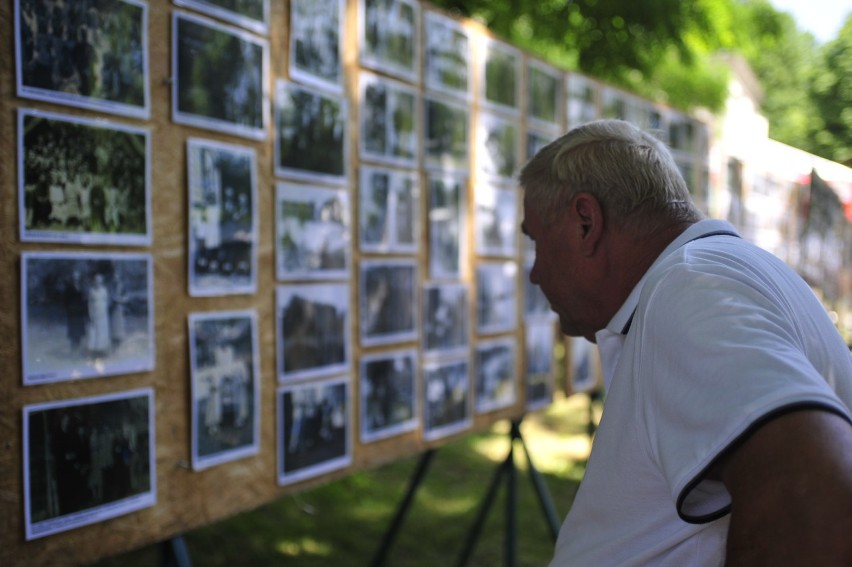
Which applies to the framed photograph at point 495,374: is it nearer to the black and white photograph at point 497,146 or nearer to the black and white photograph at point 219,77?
the black and white photograph at point 497,146

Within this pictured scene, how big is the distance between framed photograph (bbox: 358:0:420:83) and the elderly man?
1060mm

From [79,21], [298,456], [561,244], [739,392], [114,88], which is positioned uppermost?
[79,21]

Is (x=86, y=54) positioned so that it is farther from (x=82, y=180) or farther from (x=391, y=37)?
(x=391, y=37)

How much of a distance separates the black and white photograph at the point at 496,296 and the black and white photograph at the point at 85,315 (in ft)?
5.15

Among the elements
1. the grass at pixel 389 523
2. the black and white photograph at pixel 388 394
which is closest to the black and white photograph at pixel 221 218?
the black and white photograph at pixel 388 394

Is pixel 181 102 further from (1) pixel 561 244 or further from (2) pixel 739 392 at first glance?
(2) pixel 739 392

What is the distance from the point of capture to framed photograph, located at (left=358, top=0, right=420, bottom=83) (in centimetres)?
251

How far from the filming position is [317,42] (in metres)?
2.32

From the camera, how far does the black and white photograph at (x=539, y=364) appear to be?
351cm

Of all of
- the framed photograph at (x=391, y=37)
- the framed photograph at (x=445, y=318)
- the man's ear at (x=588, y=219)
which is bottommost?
the framed photograph at (x=445, y=318)

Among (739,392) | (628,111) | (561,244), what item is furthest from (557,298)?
(628,111)

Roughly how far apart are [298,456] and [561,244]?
1.10 meters

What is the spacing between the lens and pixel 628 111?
417 cm

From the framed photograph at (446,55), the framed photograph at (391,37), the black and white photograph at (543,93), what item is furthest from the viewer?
the black and white photograph at (543,93)
